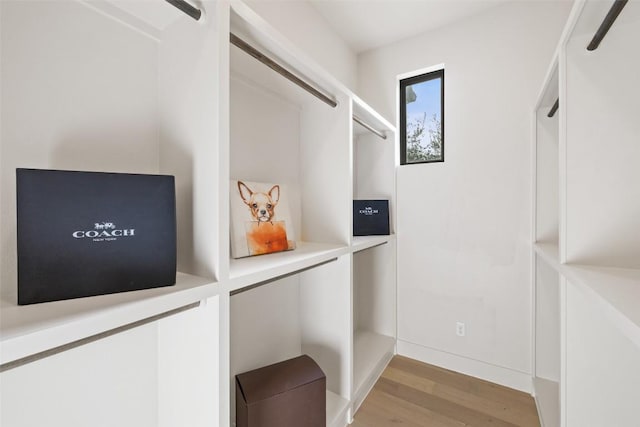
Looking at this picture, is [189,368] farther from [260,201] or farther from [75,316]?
[260,201]

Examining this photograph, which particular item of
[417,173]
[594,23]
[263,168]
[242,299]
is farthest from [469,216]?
[242,299]

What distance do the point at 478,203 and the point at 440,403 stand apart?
4.40ft

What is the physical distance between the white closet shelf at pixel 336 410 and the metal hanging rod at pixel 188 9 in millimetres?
1753

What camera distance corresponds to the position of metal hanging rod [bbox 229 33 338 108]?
36.8 inches

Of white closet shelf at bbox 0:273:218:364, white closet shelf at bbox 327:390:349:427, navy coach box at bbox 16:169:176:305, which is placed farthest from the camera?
white closet shelf at bbox 327:390:349:427

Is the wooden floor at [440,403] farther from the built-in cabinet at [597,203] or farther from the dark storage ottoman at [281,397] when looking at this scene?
the built-in cabinet at [597,203]

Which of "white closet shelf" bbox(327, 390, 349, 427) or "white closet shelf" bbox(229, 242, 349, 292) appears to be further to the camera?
"white closet shelf" bbox(327, 390, 349, 427)

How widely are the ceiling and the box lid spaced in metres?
2.29

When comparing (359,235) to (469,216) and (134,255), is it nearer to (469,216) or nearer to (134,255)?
(469,216)

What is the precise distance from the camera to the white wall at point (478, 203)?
5.98 ft

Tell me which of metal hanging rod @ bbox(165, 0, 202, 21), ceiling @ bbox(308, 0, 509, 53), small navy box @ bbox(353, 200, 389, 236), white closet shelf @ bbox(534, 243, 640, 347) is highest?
ceiling @ bbox(308, 0, 509, 53)

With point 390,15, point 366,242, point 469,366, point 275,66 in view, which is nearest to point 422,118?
point 390,15

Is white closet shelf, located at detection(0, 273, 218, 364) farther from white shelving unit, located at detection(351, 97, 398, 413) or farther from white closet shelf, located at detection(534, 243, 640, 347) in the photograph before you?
white shelving unit, located at detection(351, 97, 398, 413)

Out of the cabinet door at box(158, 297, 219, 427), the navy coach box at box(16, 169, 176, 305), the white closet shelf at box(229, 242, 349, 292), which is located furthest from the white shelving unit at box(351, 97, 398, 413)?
the navy coach box at box(16, 169, 176, 305)
